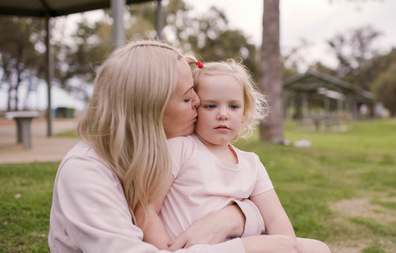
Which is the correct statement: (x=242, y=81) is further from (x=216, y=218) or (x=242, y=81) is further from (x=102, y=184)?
(x=102, y=184)

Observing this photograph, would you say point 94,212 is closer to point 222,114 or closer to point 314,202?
point 222,114

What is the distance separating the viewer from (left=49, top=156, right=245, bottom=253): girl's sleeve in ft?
3.67

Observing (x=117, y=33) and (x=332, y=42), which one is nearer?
(x=117, y=33)

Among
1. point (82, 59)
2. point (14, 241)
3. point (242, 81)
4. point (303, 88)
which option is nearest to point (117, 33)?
point (14, 241)

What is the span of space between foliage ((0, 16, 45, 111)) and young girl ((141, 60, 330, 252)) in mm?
21856

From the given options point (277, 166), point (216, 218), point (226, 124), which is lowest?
point (277, 166)

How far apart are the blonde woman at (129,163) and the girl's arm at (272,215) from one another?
200 millimetres

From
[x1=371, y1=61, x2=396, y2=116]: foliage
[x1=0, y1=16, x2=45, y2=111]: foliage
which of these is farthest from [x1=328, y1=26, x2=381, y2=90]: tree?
[x1=0, y1=16, x2=45, y2=111]: foliage

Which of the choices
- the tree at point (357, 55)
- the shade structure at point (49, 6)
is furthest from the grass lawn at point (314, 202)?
the tree at point (357, 55)

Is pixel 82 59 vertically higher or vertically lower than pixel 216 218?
higher

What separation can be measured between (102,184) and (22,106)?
3550 cm

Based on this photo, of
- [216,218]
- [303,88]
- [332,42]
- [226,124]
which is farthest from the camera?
[332,42]

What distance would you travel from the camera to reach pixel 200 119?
5.34ft

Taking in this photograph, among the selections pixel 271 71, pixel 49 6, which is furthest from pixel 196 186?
pixel 49 6
